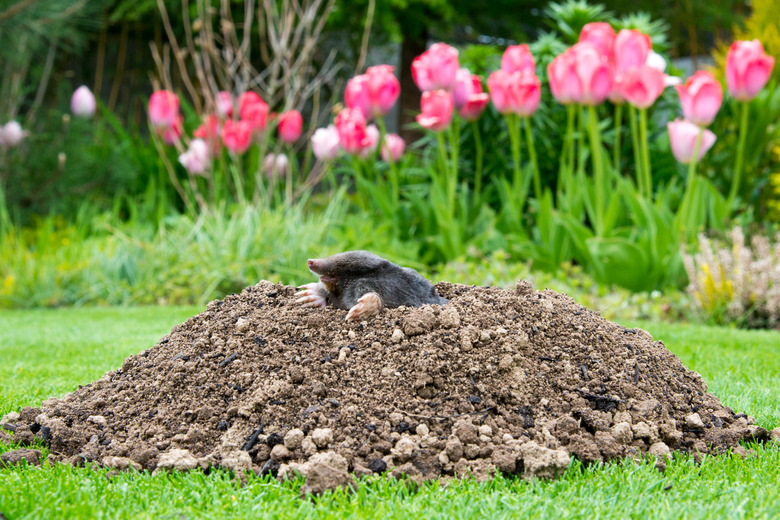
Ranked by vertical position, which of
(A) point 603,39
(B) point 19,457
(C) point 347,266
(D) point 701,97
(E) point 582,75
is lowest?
(B) point 19,457

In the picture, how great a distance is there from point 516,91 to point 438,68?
0.56 m

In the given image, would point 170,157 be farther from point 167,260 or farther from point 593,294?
point 593,294

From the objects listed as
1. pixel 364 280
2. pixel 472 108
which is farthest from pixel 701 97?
pixel 364 280

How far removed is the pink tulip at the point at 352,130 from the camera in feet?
17.1

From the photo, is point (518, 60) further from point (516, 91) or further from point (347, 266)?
point (347, 266)

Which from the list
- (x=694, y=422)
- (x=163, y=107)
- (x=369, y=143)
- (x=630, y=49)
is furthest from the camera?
(x=163, y=107)

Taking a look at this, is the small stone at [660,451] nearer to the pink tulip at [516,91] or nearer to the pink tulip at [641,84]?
the pink tulip at [641,84]

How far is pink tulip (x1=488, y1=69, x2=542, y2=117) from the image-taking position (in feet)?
15.2

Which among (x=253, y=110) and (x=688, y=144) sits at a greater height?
(x=253, y=110)

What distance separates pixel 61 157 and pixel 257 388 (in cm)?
500

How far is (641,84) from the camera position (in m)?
4.29

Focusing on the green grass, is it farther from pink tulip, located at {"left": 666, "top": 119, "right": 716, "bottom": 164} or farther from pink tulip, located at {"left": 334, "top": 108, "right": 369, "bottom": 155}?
pink tulip, located at {"left": 334, "top": 108, "right": 369, "bottom": 155}

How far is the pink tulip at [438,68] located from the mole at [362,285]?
9.82 feet

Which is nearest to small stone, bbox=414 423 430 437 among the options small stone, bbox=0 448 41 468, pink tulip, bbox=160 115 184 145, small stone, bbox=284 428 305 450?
small stone, bbox=284 428 305 450
